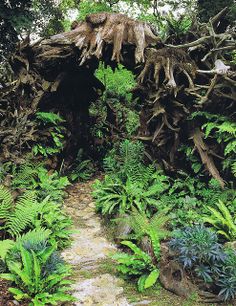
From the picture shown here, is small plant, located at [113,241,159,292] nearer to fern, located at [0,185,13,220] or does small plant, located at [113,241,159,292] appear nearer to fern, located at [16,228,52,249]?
fern, located at [16,228,52,249]

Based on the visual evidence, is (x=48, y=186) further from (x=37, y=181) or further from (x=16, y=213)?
(x=16, y=213)

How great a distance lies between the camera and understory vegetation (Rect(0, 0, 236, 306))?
502 cm

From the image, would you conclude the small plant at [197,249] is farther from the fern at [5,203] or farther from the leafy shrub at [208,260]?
the fern at [5,203]

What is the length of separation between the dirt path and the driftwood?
6.46ft

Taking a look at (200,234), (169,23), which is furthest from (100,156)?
(200,234)

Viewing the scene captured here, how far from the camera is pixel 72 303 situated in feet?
15.9

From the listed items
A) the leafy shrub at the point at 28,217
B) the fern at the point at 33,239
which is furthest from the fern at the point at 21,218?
the fern at the point at 33,239

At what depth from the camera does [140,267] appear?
17.3 feet

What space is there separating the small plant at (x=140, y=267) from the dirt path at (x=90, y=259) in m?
0.23

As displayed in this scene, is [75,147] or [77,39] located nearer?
[77,39]

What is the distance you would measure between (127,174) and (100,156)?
12.1 ft

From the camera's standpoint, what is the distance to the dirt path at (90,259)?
501 cm

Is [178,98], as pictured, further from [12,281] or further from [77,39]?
[12,281]

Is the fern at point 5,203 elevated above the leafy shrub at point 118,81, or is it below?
below
